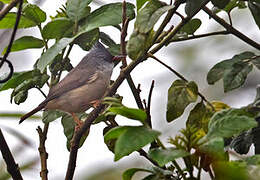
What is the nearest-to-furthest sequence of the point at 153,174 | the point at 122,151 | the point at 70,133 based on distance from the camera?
the point at 122,151
the point at 153,174
the point at 70,133

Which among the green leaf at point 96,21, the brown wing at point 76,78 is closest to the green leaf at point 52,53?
the green leaf at point 96,21

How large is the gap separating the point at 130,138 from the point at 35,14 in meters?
0.82

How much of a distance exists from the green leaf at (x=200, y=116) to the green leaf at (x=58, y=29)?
0.43 meters

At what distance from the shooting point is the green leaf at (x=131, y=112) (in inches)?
→ 38.4

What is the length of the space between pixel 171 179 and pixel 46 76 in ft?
2.11

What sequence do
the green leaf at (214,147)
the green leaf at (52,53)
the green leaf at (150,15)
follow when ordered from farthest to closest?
1. the green leaf at (52,53)
2. the green leaf at (150,15)
3. the green leaf at (214,147)

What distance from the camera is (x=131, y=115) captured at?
100 cm

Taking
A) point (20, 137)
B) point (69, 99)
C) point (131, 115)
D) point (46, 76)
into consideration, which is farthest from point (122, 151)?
point (69, 99)

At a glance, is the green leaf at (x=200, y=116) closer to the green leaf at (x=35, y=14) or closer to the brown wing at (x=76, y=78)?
the green leaf at (x=35, y=14)

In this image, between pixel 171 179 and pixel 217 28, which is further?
pixel 217 28

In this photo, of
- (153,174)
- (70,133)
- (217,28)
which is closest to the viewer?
(153,174)

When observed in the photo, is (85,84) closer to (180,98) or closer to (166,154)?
(180,98)

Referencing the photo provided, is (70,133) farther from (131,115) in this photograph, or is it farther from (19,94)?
(131,115)

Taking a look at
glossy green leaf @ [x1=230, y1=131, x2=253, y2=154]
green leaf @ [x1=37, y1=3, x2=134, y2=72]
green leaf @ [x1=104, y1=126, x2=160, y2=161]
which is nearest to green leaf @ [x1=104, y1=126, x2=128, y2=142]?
green leaf @ [x1=104, y1=126, x2=160, y2=161]
